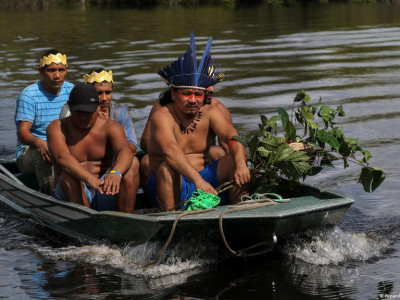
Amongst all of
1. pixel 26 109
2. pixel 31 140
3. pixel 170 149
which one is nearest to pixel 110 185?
pixel 170 149

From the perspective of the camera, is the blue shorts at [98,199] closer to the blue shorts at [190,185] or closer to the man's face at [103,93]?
the blue shorts at [190,185]

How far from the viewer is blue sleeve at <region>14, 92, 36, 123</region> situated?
9.34m

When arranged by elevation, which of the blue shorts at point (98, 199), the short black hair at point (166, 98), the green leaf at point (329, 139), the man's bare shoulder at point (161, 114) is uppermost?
the short black hair at point (166, 98)

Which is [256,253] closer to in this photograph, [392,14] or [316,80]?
[316,80]

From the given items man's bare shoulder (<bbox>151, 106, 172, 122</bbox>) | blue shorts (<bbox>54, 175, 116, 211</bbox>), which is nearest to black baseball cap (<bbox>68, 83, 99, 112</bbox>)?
man's bare shoulder (<bbox>151, 106, 172, 122</bbox>)

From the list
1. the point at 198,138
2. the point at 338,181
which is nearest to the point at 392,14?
the point at 338,181

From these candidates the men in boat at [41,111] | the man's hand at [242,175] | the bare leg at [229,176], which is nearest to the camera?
the man's hand at [242,175]

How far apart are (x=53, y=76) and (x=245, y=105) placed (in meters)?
6.67

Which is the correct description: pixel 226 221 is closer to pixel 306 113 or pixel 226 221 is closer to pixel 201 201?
pixel 201 201

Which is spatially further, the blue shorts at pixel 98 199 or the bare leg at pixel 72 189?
the blue shorts at pixel 98 199

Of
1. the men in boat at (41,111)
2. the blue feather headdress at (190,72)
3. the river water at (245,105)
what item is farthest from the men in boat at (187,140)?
the men in boat at (41,111)

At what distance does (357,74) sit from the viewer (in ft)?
62.6

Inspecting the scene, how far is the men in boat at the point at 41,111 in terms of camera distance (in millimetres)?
9227

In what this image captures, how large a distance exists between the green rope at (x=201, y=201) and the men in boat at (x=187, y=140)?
101 mm
